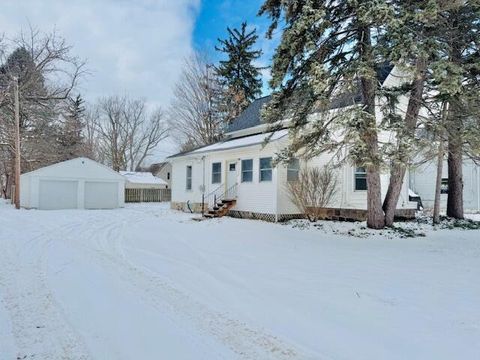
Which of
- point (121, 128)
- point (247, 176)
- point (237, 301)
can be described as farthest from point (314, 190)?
point (121, 128)

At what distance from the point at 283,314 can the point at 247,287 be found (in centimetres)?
116

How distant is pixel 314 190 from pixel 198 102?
20994 millimetres

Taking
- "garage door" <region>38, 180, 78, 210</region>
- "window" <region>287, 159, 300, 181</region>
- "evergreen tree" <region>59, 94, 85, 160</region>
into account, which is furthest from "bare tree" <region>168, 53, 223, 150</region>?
"window" <region>287, 159, 300, 181</region>

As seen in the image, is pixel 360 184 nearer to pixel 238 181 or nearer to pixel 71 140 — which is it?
pixel 238 181

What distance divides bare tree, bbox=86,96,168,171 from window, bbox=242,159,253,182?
1127 inches

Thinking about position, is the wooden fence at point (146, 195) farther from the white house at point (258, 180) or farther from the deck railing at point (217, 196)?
the deck railing at point (217, 196)


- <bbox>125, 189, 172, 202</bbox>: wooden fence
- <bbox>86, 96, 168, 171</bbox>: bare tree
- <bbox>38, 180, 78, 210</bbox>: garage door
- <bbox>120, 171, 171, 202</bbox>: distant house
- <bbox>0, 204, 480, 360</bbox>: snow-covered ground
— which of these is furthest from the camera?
<bbox>86, 96, 168, 171</bbox>: bare tree

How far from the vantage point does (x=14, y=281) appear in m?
5.10

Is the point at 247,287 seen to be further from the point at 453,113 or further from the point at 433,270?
the point at 453,113

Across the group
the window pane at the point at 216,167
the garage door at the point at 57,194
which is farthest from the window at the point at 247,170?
the garage door at the point at 57,194

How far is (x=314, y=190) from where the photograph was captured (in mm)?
12859

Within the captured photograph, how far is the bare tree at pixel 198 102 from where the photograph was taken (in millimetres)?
30922

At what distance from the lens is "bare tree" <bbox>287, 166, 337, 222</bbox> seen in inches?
505

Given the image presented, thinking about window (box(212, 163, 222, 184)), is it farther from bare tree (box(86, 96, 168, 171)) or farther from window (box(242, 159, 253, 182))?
bare tree (box(86, 96, 168, 171))
